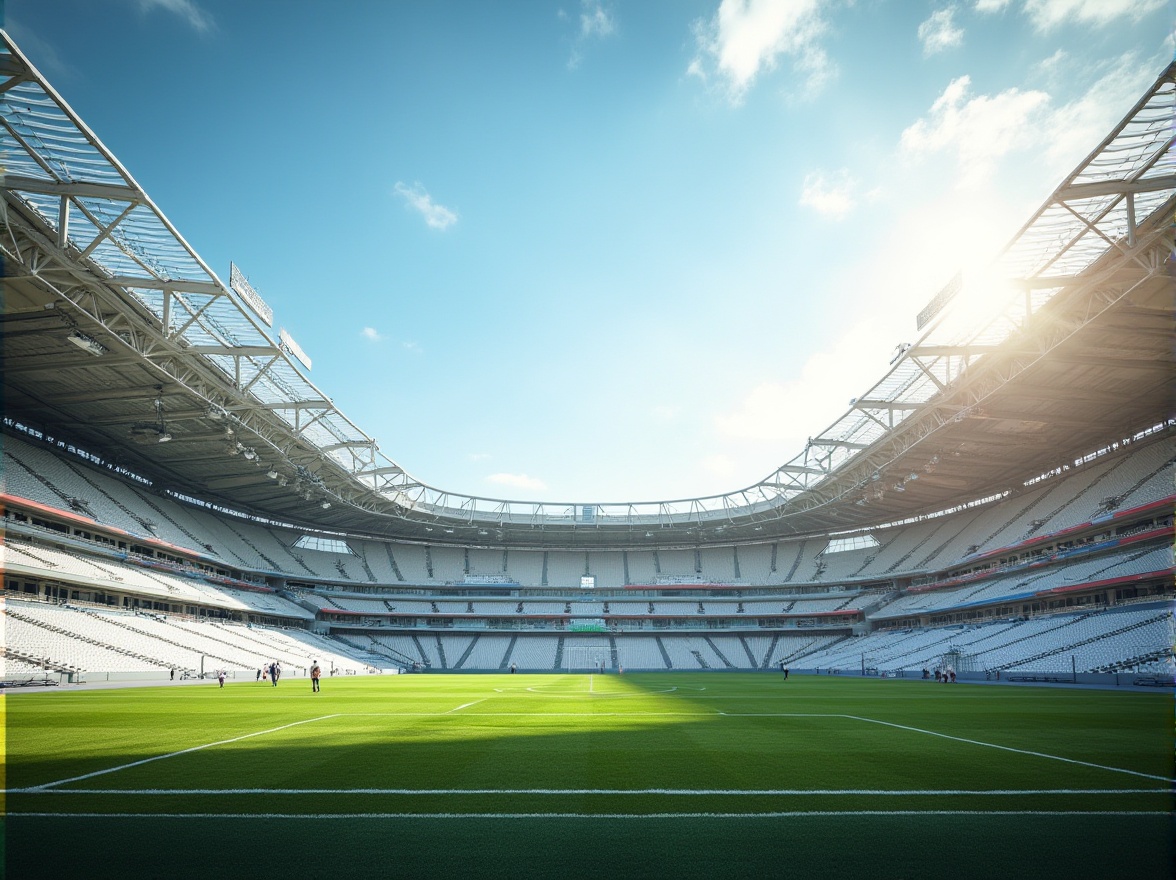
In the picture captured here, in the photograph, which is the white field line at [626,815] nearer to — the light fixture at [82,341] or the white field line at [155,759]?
the white field line at [155,759]

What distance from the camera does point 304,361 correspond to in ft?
119

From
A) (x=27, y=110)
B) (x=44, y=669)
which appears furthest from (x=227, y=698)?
(x=27, y=110)

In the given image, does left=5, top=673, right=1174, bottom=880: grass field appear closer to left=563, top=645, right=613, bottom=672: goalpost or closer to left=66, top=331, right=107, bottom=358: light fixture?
left=66, top=331, right=107, bottom=358: light fixture

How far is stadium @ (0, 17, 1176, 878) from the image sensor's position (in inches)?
306

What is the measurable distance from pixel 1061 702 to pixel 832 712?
10.3 m

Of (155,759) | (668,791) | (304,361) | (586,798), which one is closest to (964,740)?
(668,791)

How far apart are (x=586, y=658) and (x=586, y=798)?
63.5 m

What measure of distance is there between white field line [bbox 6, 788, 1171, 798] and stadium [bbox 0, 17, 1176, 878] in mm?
110

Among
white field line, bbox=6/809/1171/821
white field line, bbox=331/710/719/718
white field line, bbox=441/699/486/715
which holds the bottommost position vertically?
white field line, bbox=441/699/486/715

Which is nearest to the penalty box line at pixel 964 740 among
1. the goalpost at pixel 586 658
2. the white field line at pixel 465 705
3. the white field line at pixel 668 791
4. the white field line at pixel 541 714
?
the white field line at pixel 541 714

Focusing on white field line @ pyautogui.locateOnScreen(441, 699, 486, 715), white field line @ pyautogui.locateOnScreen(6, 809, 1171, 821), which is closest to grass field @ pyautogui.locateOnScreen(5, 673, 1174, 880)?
white field line @ pyautogui.locateOnScreen(6, 809, 1171, 821)

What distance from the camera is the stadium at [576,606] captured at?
25.5ft

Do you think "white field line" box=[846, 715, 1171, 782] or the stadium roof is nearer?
"white field line" box=[846, 715, 1171, 782]

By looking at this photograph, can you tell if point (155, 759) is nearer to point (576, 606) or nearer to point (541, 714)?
point (541, 714)
